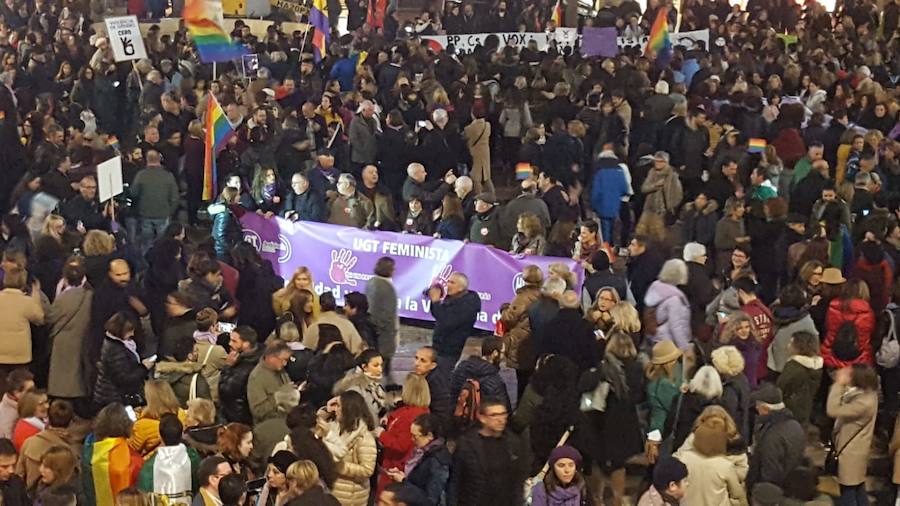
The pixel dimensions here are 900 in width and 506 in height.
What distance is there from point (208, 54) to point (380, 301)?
7418 millimetres

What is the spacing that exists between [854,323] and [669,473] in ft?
10.9

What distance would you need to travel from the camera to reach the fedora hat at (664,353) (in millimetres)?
9438

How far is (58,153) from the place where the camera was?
1490cm

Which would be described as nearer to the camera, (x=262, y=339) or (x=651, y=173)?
(x=262, y=339)

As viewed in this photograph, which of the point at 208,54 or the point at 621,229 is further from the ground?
the point at 208,54

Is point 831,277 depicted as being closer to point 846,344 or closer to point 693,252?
point 693,252

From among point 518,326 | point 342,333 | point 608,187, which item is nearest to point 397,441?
point 342,333

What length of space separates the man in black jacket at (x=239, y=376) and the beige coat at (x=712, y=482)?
2928 millimetres

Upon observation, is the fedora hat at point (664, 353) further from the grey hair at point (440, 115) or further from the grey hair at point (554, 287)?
the grey hair at point (440, 115)

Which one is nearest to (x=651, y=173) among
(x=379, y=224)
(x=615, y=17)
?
(x=379, y=224)

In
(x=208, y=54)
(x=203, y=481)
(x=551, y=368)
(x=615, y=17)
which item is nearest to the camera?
(x=203, y=481)

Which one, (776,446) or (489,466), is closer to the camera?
(489,466)

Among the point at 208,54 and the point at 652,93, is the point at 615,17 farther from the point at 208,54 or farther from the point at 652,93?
the point at 208,54

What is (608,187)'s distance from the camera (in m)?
15.0
